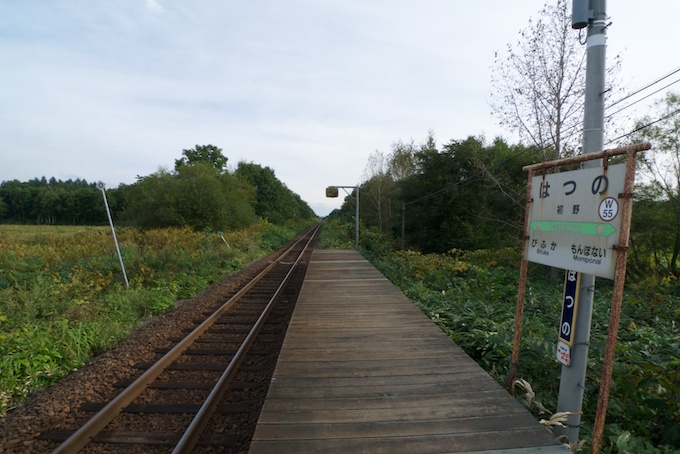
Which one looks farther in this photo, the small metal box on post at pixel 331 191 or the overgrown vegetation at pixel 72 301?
the small metal box on post at pixel 331 191

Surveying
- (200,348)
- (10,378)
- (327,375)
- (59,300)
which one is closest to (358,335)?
(327,375)

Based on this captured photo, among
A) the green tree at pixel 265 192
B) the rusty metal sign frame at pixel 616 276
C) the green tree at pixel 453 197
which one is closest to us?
the rusty metal sign frame at pixel 616 276

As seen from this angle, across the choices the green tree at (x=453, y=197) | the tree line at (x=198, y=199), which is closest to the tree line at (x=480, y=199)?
the green tree at (x=453, y=197)

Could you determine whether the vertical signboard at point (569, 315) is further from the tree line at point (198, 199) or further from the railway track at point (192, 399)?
the tree line at point (198, 199)

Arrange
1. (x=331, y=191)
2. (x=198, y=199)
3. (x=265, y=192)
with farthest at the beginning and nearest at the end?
1. (x=265, y=192)
2. (x=198, y=199)
3. (x=331, y=191)

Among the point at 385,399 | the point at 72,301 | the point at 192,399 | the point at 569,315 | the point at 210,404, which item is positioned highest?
the point at 569,315

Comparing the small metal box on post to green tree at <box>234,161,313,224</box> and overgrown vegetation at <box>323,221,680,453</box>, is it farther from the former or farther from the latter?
green tree at <box>234,161,313,224</box>

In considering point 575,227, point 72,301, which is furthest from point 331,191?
point 575,227

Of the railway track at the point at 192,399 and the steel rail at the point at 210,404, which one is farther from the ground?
the steel rail at the point at 210,404

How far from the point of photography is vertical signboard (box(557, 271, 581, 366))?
252 cm

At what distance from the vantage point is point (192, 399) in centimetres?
380

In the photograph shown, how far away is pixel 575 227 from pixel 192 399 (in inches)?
159

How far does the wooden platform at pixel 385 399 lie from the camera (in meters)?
2.19

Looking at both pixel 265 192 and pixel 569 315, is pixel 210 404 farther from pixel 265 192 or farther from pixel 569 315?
pixel 265 192
